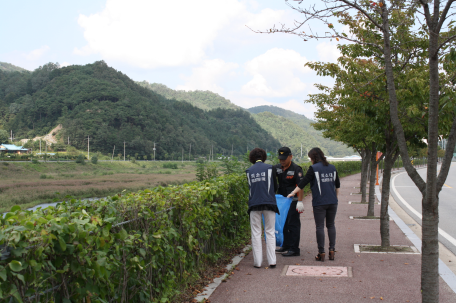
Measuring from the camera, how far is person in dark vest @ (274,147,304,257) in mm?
6914

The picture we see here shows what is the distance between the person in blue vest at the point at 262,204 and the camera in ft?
20.1

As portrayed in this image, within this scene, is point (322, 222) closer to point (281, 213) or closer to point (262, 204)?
point (281, 213)

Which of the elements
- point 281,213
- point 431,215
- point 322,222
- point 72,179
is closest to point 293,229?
point 281,213

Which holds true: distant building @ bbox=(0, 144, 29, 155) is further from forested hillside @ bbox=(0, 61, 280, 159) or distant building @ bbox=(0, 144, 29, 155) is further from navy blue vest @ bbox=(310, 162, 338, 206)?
navy blue vest @ bbox=(310, 162, 338, 206)

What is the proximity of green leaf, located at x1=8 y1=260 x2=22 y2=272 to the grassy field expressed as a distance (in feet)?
128

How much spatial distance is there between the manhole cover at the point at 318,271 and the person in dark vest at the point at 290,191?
30.0 inches

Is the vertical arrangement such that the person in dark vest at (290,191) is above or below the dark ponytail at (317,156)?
below

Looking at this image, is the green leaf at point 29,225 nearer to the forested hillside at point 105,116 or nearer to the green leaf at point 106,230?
the green leaf at point 106,230

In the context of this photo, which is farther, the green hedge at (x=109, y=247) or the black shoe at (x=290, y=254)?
the black shoe at (x=290, y=254)

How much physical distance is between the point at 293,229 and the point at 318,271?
1163 millimetres

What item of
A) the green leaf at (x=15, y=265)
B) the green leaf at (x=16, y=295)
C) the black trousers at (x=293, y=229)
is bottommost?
the black trousers at (x=293, y=229)

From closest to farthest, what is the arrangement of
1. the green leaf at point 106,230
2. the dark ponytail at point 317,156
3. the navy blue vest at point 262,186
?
the green leaf at point 106,230 < the navy blue vest at point 262,186 < the dark ponytail at point 317,156

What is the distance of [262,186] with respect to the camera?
6.13 meters

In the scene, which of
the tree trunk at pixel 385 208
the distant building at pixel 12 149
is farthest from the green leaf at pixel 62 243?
the distant building at pixel 12 149
